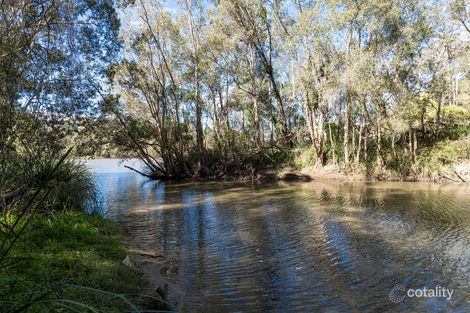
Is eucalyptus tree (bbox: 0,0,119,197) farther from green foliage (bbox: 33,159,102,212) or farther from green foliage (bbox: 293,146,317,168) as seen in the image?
green foliage (bbox: 293,146,317,168)

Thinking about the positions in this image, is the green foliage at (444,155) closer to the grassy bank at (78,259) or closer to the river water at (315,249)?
the river water at (315,249)

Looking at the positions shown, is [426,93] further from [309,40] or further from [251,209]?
[251,209]

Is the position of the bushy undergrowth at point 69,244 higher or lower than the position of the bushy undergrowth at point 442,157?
lower

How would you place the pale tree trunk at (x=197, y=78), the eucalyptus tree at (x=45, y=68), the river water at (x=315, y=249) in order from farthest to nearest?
the pale tree trunk at (x=197, y=78) → the eucalyptus tree at (x=45, y=68) → the river water at (x=315, y=249)

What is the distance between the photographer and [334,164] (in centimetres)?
2327

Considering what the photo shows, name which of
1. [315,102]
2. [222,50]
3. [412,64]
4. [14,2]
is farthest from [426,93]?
[14,2]

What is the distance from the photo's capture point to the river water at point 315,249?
215 inches

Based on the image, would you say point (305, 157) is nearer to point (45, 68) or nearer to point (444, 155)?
point (444, 155)

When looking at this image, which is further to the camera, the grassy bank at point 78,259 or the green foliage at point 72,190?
the green foliage at point 72,190

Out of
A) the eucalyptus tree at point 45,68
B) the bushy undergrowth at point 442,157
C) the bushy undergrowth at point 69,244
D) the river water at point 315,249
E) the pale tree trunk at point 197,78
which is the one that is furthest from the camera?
the pale tree trunk at point 197,78

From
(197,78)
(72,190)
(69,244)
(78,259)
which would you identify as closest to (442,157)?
(197,78)

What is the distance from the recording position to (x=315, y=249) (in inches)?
312

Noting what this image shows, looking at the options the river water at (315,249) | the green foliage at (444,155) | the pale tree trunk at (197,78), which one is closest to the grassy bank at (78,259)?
the river water at (315,249)

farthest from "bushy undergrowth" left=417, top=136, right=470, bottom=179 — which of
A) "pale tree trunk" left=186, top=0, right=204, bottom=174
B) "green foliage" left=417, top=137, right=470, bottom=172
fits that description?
"pale tree trunk" left=186, top=0, right=204, bottom=174
